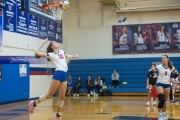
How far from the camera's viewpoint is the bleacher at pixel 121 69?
68.1 ft

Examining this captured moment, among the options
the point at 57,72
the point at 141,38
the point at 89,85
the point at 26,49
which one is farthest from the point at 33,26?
the point at 57,72

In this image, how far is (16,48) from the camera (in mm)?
16344

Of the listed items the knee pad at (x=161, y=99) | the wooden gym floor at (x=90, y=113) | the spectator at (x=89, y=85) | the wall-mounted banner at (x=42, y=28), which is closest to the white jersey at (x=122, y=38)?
the spectator at (x=89, y=85)

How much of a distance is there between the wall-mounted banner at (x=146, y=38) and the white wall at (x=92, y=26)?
403mm

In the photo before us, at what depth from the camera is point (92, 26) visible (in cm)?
2345

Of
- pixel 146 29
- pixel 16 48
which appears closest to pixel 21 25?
pixel 16 48

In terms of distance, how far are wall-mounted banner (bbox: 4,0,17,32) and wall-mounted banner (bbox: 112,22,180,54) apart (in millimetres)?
9003

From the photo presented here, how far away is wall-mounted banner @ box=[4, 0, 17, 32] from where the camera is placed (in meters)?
15.2

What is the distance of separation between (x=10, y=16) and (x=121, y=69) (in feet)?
30.6

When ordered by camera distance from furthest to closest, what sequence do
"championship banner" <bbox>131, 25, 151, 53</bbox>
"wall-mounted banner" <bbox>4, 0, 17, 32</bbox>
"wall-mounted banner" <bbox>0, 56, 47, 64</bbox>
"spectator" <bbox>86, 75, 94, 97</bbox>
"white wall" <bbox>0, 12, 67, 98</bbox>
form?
"championship banner" <bbox>131, 25, 151, 53</bbox>, "spectator" <bbox>86, 75, 94, 97</bbox>, "white wall" <bbox>0, 12, 67, 98</bbox>, "wall-mounted banner" <bbox>4, 0, 17, 32</bbox>, "wall-mounted banner" <bbox>0, 56, 47, 64</bbox>

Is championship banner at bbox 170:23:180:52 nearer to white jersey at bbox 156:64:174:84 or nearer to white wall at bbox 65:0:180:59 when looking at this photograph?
white wall at bbox 65:0:180:59

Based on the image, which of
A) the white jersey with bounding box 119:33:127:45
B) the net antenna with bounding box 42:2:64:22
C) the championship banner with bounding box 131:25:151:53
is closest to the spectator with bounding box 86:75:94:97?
the white jersey with bounding box 119:33:127:45

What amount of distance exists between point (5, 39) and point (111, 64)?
29.7 feet

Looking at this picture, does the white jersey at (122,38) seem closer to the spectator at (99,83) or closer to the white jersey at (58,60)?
the spectator at (99,83)
